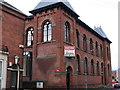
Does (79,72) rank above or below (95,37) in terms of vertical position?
below

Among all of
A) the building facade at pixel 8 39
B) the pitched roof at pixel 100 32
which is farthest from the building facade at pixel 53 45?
the pitched roof at pixel 100 32

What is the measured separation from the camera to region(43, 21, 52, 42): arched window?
19938mm

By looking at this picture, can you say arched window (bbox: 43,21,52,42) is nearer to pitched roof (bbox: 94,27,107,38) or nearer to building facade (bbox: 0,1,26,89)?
building facade (bbox: 0,1,26,89)

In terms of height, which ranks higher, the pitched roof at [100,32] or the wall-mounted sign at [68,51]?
the pitched roof at [100,32]

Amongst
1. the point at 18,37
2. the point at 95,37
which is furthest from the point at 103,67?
the point at 18,37

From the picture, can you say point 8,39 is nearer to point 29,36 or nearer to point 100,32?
point 29,36

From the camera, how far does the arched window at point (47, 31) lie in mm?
19938

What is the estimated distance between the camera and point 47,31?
66.2 ft

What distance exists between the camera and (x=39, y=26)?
20516mm

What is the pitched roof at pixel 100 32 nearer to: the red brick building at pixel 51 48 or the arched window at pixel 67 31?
the red brick building at pixel 51 48

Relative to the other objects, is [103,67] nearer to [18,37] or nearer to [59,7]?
[59,7]

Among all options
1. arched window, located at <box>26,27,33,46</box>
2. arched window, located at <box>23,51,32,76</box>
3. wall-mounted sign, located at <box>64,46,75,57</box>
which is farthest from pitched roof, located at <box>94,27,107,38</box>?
arched window, located at <box>23,51,32,76</box>

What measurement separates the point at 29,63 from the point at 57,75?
5.41 meters

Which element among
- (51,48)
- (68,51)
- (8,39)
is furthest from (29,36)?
(8,39)
